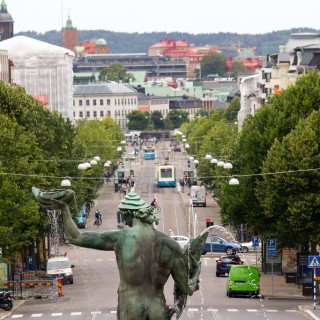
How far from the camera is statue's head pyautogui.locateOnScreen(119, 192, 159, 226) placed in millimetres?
17891

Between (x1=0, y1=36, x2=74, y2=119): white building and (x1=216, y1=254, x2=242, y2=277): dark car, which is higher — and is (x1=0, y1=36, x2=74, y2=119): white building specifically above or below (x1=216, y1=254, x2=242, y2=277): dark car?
below

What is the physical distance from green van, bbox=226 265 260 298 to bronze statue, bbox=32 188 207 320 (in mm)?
42110

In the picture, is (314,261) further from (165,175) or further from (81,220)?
(165,175)

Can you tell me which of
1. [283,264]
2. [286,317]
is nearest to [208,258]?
[283,264]

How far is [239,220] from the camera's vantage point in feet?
230

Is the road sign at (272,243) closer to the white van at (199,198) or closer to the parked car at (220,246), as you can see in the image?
the parked car at (220,246)

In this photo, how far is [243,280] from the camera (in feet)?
200

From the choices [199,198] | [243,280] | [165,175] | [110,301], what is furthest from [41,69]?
[110,301]

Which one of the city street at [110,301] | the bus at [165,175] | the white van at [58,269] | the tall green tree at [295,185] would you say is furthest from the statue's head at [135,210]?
the bus at [165,175]

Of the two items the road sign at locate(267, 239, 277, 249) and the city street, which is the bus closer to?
the city street

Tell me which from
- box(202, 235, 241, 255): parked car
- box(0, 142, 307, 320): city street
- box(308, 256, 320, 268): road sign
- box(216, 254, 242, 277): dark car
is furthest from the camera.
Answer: box(202, 235, 241, 255): parked car

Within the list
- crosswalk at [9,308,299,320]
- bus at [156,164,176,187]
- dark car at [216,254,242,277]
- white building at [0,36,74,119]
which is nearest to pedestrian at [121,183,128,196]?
bus at [156,164,176,187]

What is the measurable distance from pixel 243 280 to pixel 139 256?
43.3m

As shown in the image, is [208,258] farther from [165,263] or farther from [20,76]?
[20,76]
